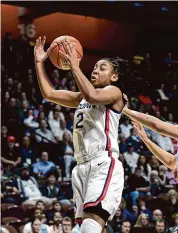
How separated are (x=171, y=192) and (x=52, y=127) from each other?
345 centimetres

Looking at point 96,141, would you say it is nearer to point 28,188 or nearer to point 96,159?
point 96,159

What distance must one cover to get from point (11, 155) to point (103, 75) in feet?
25.8

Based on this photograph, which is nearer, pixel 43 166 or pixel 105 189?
pixel 105 189

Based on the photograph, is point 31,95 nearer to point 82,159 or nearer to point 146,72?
point 146,72

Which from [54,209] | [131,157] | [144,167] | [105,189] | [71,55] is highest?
[71,55]

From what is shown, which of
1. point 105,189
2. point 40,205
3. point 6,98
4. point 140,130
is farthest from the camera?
point 6,98

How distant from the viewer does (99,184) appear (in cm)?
489

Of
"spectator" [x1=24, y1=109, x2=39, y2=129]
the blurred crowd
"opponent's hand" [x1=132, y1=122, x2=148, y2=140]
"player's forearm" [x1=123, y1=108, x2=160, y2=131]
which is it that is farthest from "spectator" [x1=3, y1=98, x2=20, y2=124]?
"player's forearm" [x1=123, y1=108, x2=160, y2=131]

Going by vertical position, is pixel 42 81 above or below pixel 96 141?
above

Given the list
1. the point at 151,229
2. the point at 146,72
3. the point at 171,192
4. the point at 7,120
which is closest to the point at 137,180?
the point at 171,192

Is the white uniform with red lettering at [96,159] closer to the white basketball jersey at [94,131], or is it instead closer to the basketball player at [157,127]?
the white basketball jersey at [94,131]

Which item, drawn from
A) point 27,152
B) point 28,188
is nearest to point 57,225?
point 28,188

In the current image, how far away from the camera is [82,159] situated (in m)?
5.09

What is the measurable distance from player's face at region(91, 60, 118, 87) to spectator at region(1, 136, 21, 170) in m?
7.50
